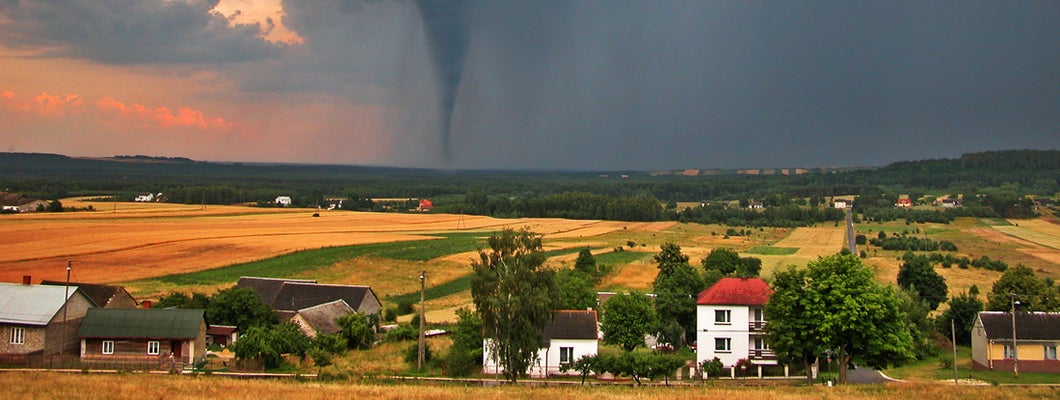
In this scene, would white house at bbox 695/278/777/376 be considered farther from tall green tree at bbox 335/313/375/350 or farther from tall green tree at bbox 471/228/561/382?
tall green tree at bbox 335/313/375/350

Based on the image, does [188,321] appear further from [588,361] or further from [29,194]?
[29,194]

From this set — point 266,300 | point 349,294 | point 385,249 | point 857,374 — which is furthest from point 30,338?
point 385,249

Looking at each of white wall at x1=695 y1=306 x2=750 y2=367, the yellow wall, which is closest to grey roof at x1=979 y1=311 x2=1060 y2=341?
the yellow wall

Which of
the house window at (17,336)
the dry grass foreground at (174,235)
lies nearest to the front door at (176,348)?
the house window at (17,336)

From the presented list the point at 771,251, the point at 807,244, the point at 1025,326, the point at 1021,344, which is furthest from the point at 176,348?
the point at 807,244

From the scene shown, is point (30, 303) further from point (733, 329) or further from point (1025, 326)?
point (1025, 326)

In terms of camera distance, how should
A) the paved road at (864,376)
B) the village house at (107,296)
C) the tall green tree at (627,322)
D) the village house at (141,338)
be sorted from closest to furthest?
the paved road at (864,376) < the village house at (141,338) < the tall green tree at (627,322) < the village house at (107,296)

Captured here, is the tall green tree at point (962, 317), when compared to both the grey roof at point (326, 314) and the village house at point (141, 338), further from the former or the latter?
the village house at point (141, 338)
